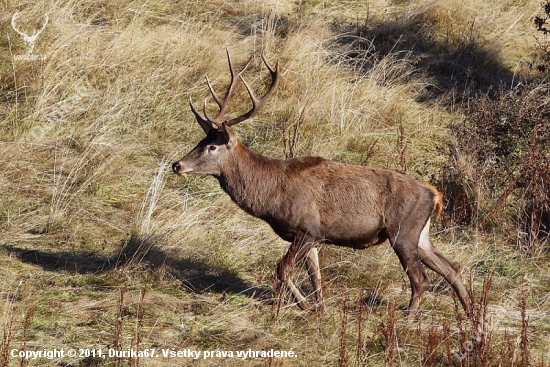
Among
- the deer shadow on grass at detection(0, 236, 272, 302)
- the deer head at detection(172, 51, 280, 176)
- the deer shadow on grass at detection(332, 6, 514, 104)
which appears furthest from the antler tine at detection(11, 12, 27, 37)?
the deer head at detection(172, 51, 280, 176)

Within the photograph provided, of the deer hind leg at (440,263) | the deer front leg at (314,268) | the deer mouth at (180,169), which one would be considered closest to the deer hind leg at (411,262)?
the deer hind leg at (440,263)

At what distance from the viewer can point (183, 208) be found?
862cm

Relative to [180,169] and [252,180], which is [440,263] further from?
[180,169]

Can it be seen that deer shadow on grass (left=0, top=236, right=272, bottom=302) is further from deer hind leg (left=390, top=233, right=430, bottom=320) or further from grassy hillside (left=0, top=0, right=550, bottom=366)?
deer hind leg (left=390, top=233, right=430, bottom=320)

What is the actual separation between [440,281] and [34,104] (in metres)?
5.25

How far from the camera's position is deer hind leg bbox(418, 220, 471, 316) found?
24.3ft

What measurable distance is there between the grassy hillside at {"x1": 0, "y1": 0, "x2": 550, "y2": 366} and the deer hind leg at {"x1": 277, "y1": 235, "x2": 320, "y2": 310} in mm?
133

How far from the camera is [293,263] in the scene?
707 centimetres

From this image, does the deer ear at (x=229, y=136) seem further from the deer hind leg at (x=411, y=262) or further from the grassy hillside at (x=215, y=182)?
the deer hind leg at (x=411, y=262)

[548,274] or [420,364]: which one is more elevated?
[420,364]

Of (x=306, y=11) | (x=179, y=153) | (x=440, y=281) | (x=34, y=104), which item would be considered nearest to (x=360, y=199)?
(x=440, y=281)

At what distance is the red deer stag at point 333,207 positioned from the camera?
723cm

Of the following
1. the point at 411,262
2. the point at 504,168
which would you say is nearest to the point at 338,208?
the point at 411,262

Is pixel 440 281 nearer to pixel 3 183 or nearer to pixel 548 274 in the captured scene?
pixel 548 274
